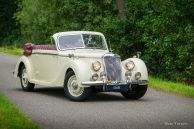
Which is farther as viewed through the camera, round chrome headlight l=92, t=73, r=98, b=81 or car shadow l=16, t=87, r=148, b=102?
car shadow l=16, t=87, r=148, b=102

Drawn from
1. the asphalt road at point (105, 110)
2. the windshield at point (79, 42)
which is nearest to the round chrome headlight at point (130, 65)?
the asphalt road at point (105, 110)

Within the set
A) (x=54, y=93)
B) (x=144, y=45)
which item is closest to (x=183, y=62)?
(x=144, y=45)

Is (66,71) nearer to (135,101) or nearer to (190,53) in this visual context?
(135,101)

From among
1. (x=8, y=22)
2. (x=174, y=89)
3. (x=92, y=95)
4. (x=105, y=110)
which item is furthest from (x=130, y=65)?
(x=8, y=22)

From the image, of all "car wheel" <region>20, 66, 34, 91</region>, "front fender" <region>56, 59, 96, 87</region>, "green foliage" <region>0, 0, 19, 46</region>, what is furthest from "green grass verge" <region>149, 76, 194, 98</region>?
"green foliage" <region>0, 0, 19, 46</region>

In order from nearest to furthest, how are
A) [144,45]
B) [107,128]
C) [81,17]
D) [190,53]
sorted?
[107,128], [190,53], [144,45], [81,17]

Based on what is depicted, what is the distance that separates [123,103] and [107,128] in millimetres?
4107

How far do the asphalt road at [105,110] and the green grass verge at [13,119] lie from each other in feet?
0.82

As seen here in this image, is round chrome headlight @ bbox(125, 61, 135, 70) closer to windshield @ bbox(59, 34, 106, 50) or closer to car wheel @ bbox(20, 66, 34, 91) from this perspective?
windshield @ bbox(59, 34, 106, 50)

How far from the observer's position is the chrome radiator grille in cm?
1467

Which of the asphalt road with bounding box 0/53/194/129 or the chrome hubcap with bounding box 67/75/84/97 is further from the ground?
the chrome hubcap with bounding box 67/75/84/97

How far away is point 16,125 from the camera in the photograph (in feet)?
34.4

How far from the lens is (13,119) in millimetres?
11133

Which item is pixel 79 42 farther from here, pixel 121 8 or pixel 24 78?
pixel 121 8
